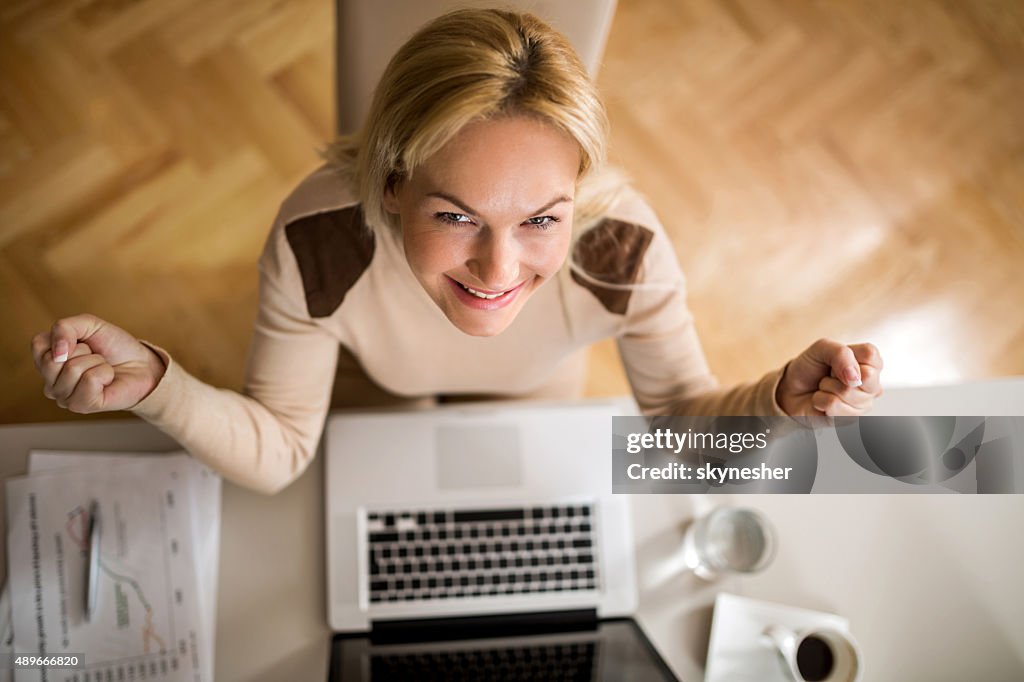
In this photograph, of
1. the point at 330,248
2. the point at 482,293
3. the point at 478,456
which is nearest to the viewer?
the point at 482,293

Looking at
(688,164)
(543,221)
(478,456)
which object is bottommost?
(478,456)

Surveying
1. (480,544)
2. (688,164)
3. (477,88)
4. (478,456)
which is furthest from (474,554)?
(688,164)

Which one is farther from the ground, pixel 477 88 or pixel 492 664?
pixel 477 88

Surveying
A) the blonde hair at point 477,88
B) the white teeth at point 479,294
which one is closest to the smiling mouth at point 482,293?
the white teeth at point 479,294

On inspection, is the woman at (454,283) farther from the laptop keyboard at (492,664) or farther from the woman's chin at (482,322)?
the laptop keyboard at (492,664)

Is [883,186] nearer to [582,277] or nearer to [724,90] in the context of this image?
[724,90]

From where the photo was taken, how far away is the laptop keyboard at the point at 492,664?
838 mm

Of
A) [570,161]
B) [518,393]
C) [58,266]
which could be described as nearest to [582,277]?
[570,161]

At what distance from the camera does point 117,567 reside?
88cm

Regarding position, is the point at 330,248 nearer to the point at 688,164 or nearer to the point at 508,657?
the point at 508,657

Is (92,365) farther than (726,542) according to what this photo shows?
No

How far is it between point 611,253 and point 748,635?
508mm

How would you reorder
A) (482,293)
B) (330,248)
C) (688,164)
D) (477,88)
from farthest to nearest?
(688,164)
(330,248)
(482,293)
(477,88)

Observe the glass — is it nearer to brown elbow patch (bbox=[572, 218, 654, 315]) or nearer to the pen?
brown elbow patch (bbox=[572, 218, 654, 315])
